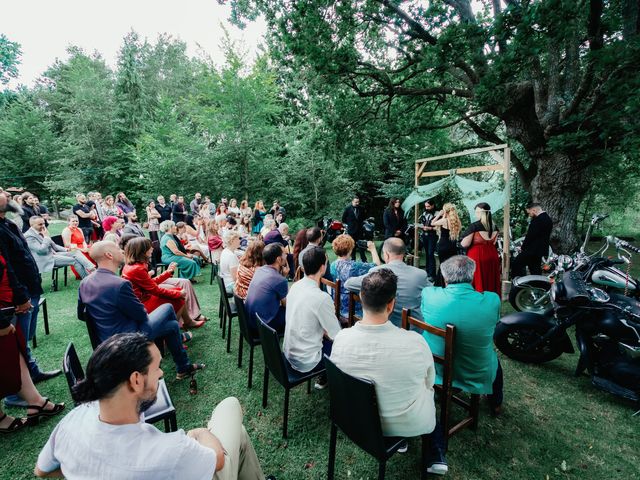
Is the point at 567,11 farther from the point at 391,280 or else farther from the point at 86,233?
the point at 86,233

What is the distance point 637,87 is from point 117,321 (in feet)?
21.0

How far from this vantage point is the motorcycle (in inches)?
126

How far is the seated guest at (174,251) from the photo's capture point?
5504 mm

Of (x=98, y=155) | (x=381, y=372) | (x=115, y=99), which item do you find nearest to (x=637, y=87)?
(x=381, y=372)

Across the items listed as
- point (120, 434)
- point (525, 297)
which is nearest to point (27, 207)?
point (120, 434)

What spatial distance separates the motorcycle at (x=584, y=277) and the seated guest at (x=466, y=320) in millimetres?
1566

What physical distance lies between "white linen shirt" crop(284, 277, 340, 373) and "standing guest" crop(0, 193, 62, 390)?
2.25 metres

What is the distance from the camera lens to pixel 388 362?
1543 mm

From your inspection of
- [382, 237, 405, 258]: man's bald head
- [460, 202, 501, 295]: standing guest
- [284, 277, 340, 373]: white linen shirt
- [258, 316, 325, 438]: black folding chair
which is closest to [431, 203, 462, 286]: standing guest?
[460, 202, 501, 295]: standing guest

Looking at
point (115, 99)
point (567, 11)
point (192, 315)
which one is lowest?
point (192, 315)

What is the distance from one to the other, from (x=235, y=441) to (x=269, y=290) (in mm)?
1457

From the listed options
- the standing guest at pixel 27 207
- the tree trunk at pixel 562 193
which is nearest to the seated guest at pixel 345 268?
the tree trunk at pixel 562 193

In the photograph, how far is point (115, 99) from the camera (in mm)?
19688

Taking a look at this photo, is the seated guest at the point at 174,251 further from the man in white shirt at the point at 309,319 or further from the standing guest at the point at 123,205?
the standing guest at the point at 123,205
